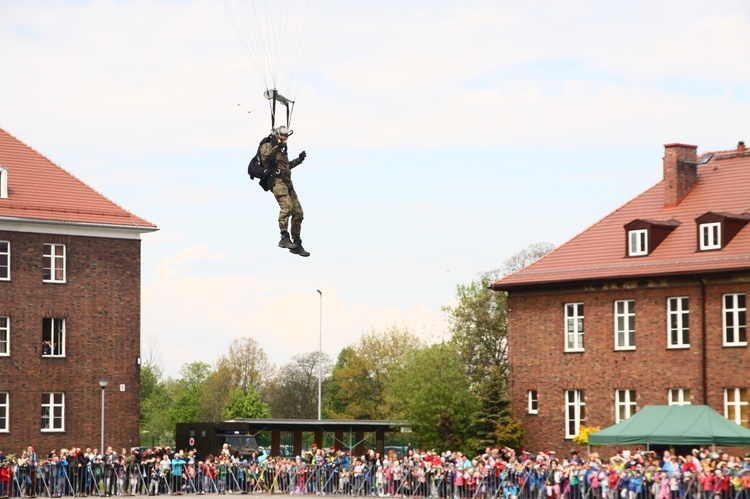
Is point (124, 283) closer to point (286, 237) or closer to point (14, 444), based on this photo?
point (14, 444)

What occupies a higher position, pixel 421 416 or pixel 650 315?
pixel 650 315

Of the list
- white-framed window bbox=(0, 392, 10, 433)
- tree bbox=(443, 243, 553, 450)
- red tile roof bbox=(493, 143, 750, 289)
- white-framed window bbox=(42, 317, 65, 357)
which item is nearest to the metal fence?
white-framed window bbox=(0, 392, 10, 433)

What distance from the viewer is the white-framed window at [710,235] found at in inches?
1871

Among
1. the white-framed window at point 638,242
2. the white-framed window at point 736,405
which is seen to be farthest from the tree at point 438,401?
the white-framed window at point 736,405

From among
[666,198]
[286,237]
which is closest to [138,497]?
[286,237]

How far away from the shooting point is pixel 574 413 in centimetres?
5044

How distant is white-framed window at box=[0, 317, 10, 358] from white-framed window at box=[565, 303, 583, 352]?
68.2ft

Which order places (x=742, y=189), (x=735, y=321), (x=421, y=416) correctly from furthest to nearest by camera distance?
(x=421, y=416)
(x=742, y=189)
(x=735, y=321)

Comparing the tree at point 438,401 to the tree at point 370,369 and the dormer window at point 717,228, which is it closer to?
the dormer window at point 717,228

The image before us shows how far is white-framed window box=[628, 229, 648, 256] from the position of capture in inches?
1960

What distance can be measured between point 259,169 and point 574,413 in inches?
1083

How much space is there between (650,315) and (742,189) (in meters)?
5.69

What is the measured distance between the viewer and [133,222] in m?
54.6

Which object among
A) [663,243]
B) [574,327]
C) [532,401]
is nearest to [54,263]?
[532,401]
